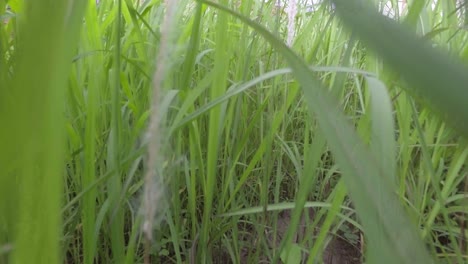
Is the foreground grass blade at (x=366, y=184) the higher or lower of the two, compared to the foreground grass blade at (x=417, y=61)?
lower

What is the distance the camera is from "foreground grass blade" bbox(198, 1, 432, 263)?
244 millimetres

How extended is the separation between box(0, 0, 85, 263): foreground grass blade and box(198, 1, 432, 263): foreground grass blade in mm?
149

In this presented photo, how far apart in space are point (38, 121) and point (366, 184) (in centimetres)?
18

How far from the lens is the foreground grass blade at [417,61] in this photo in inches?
5.9

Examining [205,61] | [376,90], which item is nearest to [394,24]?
[376,90]

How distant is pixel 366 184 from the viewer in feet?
0.85

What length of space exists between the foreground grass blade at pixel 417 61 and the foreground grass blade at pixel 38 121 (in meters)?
0.11

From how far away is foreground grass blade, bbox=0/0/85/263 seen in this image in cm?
16

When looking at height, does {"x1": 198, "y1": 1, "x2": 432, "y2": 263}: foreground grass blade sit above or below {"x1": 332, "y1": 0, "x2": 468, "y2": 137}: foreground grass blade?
below

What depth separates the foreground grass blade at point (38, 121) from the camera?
0.16 metres

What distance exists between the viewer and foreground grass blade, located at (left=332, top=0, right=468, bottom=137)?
0.15 metres

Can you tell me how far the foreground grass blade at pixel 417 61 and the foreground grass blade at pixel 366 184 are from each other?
9 centimetres

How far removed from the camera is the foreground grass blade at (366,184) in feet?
0.80

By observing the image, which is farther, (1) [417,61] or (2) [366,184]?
(2) [366,184]
